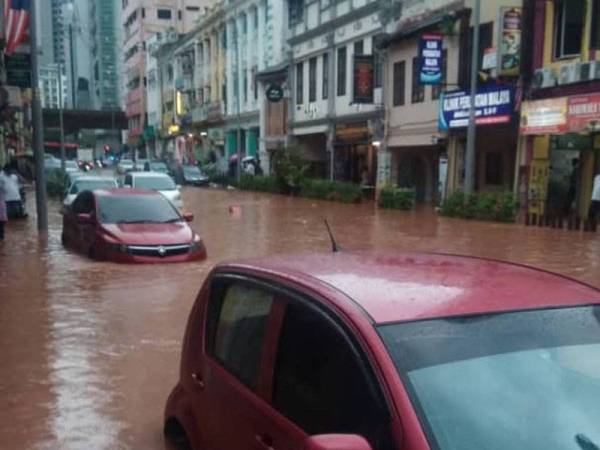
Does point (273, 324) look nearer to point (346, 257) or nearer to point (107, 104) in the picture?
point (346, 257)

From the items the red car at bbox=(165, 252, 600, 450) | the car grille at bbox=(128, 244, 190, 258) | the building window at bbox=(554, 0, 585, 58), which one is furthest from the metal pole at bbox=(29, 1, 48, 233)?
the red car at bbox=(165, 252, 600, 450)

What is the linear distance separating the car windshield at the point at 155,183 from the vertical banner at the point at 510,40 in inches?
453

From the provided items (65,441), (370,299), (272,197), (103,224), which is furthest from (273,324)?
(272,197)

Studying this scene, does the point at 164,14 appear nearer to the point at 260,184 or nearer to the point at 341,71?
the point at 260,184

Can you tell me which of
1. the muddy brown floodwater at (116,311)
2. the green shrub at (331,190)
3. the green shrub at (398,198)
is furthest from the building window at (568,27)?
the green shrub at (331,190)

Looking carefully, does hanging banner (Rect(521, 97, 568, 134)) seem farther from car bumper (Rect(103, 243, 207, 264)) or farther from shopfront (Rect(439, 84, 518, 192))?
car bumper (Rect(103, 243, 207, 264))

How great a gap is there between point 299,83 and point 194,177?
13.7 metres

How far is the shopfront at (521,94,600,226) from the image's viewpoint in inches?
822

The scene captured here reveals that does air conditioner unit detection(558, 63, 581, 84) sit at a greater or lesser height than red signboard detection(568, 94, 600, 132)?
greater

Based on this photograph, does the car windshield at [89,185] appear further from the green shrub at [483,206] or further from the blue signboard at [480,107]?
the blue signboard at [480,107]

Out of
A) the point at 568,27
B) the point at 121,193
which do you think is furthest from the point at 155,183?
the point at 568,27

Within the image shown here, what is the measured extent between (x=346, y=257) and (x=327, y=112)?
3355 cm

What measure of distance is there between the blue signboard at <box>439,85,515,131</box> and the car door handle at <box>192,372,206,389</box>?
21078 millimetres

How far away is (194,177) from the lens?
51625 mm
